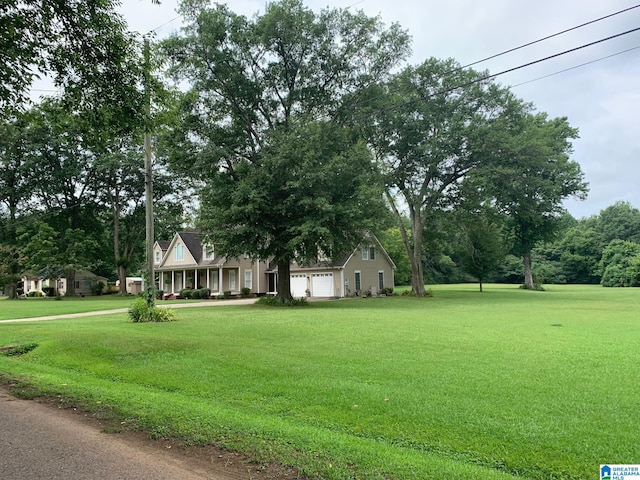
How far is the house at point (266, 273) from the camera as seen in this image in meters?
38.4

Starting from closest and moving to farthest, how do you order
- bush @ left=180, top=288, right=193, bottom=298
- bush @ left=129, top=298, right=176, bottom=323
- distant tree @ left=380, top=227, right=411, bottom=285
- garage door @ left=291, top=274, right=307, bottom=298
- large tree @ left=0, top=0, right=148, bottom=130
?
large tree @ left=0, top=0, right=148, bottom=130, bush @ left=129, top=298, right=176, bottom=323, garage door @ left=291, top=274, right=307, bottom=298, bush @ left=180, top=288, right=193, bottom=298, distant tree @ left=380, top=227, right=411, bottom=285

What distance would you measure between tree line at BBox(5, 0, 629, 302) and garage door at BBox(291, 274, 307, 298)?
8.99 m

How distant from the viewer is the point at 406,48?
1179 inches

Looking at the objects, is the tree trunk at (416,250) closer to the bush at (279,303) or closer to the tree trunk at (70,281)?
the bush at (279,303)

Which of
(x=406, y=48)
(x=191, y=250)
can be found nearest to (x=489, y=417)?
(x=406, y=48)

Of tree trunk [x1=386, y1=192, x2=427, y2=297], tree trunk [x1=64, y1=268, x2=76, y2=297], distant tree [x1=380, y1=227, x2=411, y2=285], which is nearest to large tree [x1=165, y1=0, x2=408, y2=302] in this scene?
tree trunk [x1=386, y1=192, x2=427, y2=297]

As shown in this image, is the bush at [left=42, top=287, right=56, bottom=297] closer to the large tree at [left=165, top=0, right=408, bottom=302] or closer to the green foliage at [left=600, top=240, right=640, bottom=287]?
the large tree at [left=165, top=0, right=408, bottom=302]

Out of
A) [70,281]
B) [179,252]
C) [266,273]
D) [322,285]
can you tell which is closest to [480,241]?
[322,285]

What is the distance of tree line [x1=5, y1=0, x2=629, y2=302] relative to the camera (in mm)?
9828

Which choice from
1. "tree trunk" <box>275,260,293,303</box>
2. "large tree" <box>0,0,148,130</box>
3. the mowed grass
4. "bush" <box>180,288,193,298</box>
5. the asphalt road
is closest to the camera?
the asphalt road

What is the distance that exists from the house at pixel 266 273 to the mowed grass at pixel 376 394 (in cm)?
2559

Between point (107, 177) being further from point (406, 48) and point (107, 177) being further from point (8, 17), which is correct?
point (8, 17)

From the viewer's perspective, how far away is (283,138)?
24.9 m

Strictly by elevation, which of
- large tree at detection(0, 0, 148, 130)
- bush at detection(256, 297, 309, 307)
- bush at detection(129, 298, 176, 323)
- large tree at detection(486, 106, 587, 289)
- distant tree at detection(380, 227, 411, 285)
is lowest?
bush at detection(256, 297, 309, 307)
